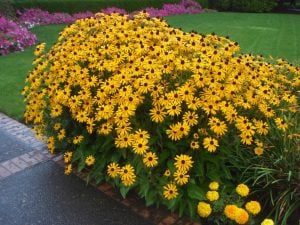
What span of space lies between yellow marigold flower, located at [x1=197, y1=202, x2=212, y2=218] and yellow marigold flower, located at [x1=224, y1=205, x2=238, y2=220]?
0.49ft

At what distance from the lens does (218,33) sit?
47.9 ft

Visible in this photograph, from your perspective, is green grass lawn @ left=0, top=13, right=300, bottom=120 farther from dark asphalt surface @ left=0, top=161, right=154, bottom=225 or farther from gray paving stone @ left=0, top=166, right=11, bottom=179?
dark asphalt surface @ left=0, top=161, right=154, bottom=225

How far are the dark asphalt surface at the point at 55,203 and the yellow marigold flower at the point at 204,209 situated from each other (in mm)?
601

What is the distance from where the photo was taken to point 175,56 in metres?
4.26

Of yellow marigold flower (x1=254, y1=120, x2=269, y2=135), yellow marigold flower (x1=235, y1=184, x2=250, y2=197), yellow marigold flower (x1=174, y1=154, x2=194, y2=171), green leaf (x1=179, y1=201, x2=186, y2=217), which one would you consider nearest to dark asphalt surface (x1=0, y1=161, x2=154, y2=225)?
green leaf (x1=179, y1=201, x2=186, y2=217)

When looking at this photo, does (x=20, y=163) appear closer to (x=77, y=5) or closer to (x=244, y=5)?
(x=77, y=5)

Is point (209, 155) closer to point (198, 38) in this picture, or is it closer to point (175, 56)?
point (175, 56)

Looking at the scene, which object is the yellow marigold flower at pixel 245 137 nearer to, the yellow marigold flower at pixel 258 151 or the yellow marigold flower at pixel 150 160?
the yellow marigold flower at pixel 258 151

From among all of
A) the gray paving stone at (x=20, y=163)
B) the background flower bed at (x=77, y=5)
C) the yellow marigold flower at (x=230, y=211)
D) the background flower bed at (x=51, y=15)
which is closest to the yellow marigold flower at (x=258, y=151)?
the yellow marigold flower at (x=230, y=211)

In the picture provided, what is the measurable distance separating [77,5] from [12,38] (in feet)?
22.2

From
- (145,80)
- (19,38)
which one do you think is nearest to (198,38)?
(145,80)

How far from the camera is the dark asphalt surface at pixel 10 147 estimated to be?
17.3 feet

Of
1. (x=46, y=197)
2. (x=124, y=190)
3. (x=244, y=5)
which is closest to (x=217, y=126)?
(x=124, y=190)

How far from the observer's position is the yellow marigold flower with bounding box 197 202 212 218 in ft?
11.6
